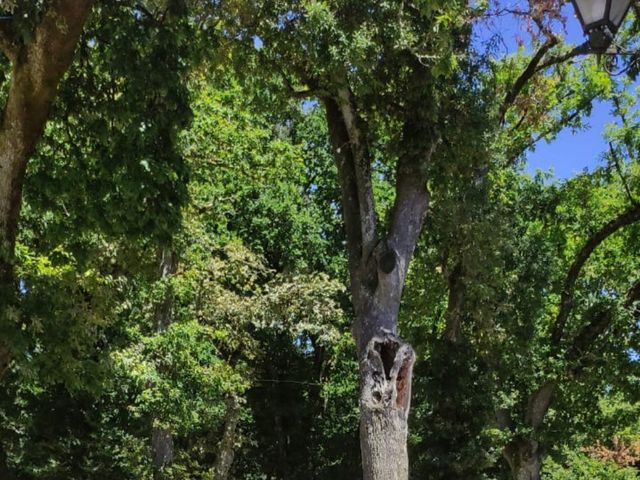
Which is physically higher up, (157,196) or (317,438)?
(317,438)

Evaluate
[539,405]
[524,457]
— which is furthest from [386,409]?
[524,457]

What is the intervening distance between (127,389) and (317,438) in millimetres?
9296

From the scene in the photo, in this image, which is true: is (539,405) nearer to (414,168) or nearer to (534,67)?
(534,67)

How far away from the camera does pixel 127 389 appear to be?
14.7 meters

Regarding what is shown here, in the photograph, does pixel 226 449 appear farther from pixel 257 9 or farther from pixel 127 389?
pixel 257 9

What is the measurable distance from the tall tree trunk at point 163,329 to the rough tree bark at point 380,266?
18.1ft

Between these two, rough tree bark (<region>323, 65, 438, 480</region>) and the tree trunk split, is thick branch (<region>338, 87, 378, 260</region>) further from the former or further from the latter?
the tree trunk split

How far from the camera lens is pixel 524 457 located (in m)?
13.3

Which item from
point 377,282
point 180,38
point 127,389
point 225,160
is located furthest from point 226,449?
point 180,38

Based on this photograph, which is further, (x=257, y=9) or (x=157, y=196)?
(x=257, y=9)

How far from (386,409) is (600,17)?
14.7 ft

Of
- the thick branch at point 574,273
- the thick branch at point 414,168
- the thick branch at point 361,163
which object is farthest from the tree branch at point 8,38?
the thick branch at point 574,273

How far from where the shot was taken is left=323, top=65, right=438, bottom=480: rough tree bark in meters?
7.25

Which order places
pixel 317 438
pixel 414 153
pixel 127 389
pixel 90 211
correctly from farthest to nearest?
pixel 317 438, pixel 127 389, pixel 414 153, pixel 90 211
